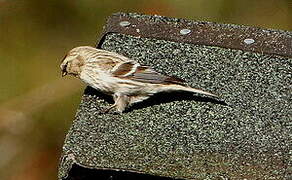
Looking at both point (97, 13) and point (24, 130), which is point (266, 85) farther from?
point (97, 13)

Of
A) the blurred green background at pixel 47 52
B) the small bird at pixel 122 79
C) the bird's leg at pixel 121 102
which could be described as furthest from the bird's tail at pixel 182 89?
the blurred green background at pixel 47 52

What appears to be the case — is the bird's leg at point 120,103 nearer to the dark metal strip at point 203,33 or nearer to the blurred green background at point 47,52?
the dark metal strip at point 203,33

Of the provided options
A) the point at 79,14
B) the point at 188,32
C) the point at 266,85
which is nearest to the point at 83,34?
the point at 79,14

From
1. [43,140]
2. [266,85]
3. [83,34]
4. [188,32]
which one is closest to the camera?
[266,85]

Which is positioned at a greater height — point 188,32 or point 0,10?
point 188,32

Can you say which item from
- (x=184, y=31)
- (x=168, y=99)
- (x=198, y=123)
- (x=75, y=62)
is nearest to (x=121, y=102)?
(x=168, y=99)

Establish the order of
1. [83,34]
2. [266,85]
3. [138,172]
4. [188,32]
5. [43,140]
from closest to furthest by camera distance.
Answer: [138,172]
[266,85]
[188,32]
[43,140]
[83,34]
